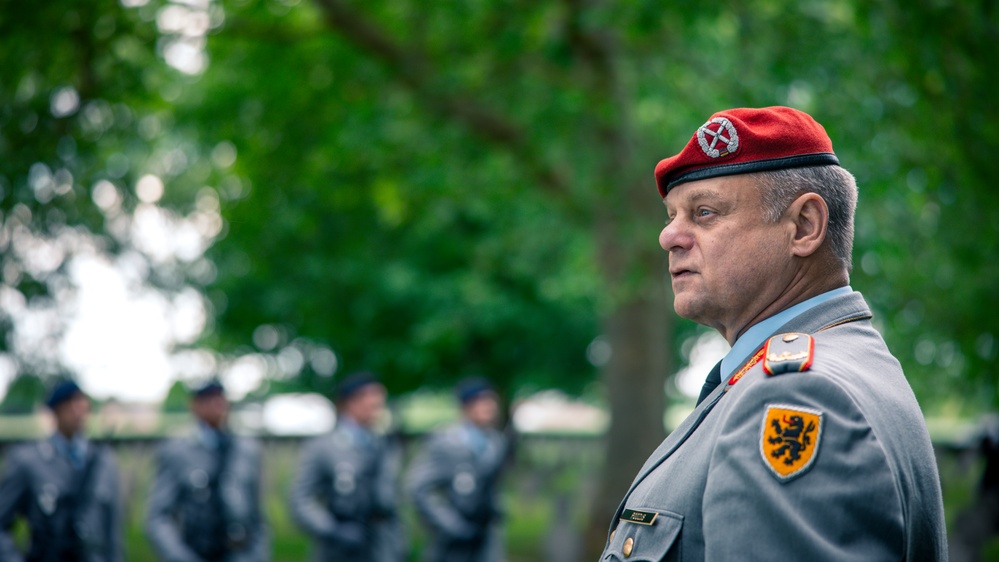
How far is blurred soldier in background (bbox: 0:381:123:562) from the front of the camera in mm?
7254

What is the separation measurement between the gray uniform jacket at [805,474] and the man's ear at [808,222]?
0.13 m

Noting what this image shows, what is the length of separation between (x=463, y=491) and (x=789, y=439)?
7967 millimetres

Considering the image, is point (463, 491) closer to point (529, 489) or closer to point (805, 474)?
point (805, 474)

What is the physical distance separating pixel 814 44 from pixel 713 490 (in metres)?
7.84

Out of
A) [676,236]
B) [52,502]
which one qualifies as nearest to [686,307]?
[676,236]

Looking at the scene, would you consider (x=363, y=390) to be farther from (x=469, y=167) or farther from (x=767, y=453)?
(x=767, y=453)

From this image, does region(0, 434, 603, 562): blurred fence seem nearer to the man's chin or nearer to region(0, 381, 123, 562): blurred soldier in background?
region(0, 381, 123, 562): blurred soldier in background

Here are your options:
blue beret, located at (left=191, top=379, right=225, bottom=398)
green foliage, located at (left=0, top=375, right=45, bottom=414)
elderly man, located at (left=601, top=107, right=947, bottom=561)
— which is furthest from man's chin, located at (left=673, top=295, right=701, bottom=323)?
green foliage, located at (left=0, top=375, right=45, bottom=414)

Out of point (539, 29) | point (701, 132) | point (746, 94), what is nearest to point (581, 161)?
point (539, 29)

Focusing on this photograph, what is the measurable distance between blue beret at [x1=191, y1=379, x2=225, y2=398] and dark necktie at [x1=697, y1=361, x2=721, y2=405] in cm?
706

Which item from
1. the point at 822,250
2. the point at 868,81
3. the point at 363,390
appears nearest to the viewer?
the point at 822,250

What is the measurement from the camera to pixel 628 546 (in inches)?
80.2

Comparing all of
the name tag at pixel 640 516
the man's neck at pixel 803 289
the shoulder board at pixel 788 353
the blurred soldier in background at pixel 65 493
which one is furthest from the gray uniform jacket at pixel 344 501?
the shoulder board at pixel 788 353

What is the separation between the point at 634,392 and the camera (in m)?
12.9
